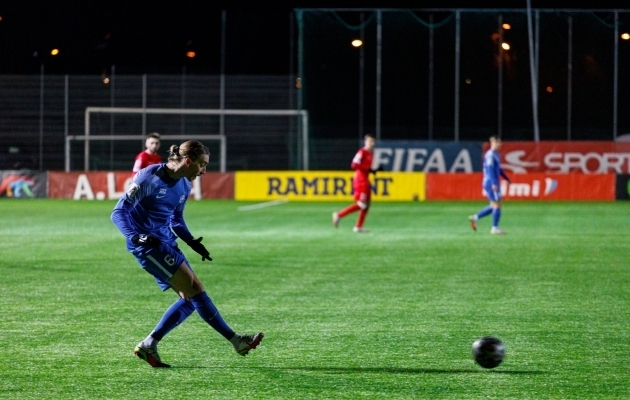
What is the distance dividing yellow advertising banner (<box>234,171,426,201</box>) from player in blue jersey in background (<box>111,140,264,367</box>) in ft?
90.2

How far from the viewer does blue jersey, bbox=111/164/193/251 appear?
758cm

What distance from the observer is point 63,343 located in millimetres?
8469

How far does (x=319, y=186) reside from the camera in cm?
3588

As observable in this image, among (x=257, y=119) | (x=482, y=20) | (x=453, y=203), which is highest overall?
(x=482, y=20)

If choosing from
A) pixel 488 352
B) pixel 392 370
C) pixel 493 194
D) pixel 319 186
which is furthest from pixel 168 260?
pixel 319 186

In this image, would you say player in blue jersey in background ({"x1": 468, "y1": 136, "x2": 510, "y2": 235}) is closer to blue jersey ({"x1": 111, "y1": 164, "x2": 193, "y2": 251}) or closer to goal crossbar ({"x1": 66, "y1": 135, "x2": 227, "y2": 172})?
blue jersey ({"x1": 111, "y1": 164, "x2": 193, "y2": 251})

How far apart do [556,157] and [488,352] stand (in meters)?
29.5

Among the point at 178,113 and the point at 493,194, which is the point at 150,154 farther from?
the point at 178,113

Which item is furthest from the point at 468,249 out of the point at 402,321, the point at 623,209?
the point at 623,209

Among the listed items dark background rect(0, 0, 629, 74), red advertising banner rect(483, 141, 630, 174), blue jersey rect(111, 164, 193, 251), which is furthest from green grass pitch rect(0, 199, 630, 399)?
dark background rect(0, 0, 629, 74)

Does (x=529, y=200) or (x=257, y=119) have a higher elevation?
(x=257, y=119)

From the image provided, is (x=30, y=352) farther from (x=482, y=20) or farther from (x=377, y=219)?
(x=482, y=20)

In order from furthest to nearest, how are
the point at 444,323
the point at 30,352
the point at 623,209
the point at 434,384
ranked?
the point at 623,209, the point at 444,323, the point at 30,352, the point at 434,384

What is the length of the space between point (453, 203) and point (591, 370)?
26.4 metres
